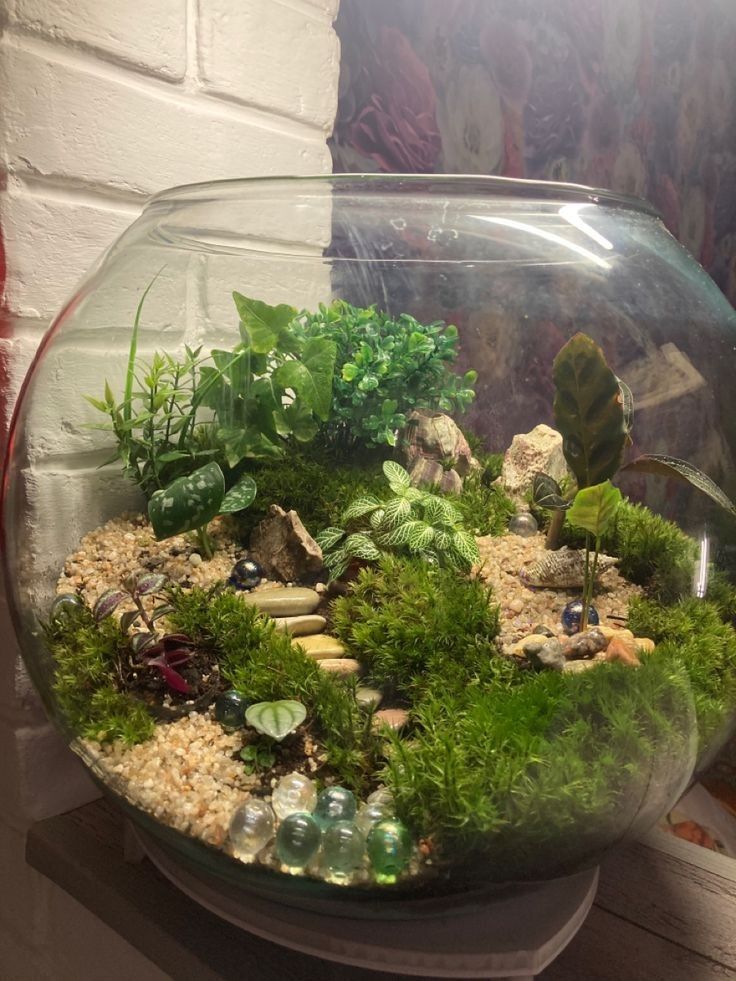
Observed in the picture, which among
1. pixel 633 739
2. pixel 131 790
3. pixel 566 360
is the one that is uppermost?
pixel 566 360

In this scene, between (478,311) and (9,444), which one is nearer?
(478,311)

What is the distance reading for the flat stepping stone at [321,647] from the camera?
597 millimetres

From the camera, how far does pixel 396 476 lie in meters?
0.61

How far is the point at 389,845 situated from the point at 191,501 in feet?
0.92

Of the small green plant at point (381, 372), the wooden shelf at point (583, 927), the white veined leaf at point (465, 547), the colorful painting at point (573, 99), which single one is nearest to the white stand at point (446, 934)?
the wooden shelf at point (583, 927)

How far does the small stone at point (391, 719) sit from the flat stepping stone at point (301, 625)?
0.09 m

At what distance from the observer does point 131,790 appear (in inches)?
24.0

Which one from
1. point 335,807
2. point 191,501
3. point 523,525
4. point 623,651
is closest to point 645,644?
point 623,651

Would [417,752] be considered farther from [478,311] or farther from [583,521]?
[478,311]

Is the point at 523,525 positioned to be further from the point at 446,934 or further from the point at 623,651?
the point at 446,934

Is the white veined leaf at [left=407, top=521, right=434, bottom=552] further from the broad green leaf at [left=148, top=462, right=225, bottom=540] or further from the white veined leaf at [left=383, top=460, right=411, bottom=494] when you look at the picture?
the broad green leaf at [left=148, top=462, right=225, bottom=540]

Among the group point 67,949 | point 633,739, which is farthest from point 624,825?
point 67,949

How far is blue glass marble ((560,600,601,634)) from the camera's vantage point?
0.58 metres

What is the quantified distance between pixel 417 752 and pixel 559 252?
362mm
